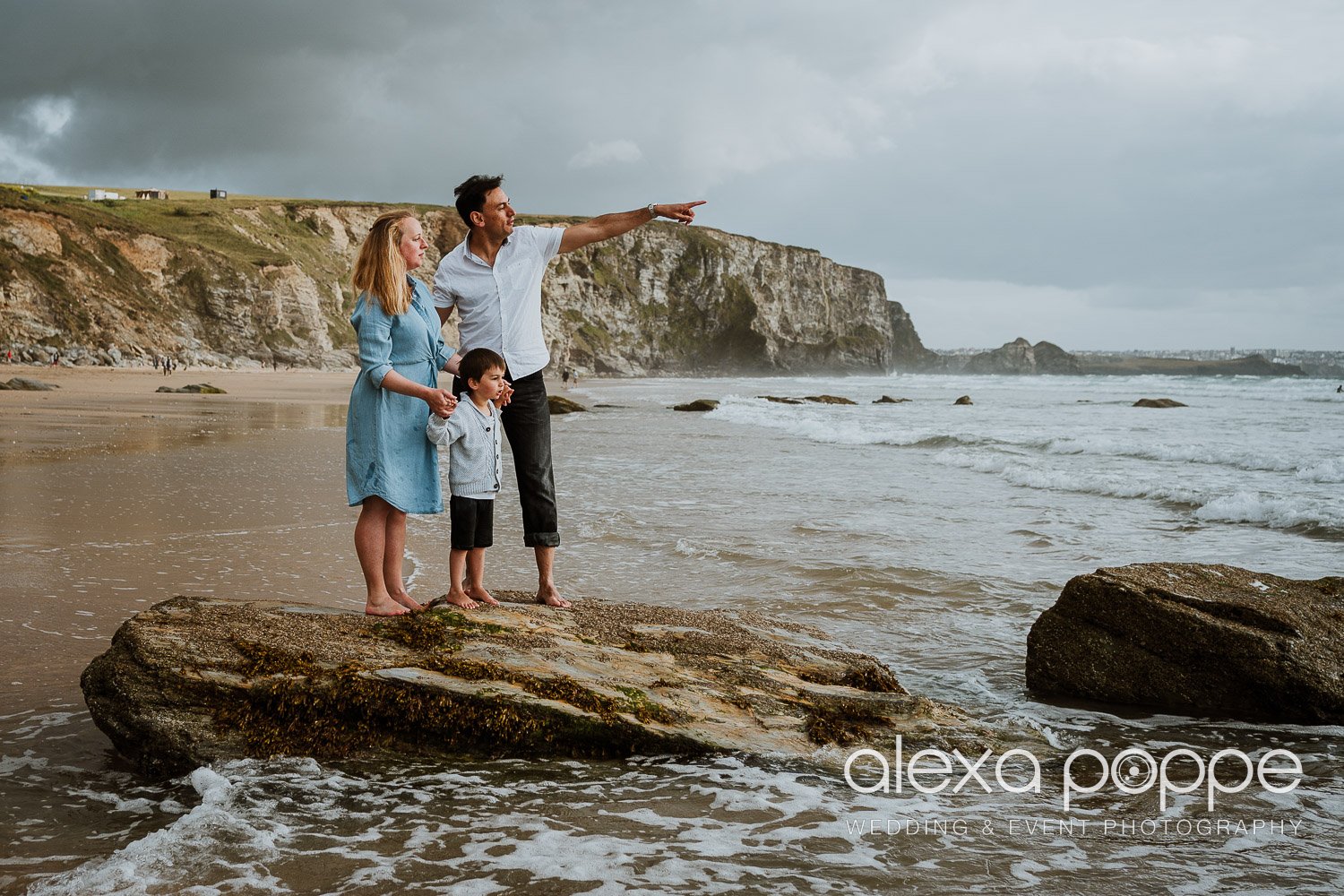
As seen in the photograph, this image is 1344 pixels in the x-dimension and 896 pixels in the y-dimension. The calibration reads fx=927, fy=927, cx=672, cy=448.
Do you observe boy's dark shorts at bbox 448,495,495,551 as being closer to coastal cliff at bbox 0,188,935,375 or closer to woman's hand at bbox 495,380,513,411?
woman's hand at bbox 495,380,513,411

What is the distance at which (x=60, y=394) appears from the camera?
2909 centimetres

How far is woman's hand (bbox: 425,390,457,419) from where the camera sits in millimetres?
4266

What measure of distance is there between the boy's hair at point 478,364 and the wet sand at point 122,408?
991 centimetres

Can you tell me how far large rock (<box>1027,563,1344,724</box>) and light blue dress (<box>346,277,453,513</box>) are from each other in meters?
3.21

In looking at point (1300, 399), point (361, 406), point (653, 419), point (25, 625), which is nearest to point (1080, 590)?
point (361, 406)

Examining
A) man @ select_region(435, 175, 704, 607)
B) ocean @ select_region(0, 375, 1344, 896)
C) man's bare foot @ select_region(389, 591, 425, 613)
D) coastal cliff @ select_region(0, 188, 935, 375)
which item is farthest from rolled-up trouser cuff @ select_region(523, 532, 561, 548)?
coastal cliff @ select_region(0, 188, 935, 375)

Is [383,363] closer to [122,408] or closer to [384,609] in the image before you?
[384,609]

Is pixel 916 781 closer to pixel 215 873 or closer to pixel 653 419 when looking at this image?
pixel 215 873

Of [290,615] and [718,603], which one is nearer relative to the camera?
[290,615]

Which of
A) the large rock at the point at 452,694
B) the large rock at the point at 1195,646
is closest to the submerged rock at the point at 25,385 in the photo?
the large rock at the point at 452,694

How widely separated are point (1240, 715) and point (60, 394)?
109 ft

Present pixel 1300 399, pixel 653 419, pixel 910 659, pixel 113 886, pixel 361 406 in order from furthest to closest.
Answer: pixel 1300 399
pixel 653 419
pixel 910 659
pixel 361 406
pixel 113 886

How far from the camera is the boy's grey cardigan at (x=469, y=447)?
4422 mm

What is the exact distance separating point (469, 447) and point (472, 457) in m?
0.05
